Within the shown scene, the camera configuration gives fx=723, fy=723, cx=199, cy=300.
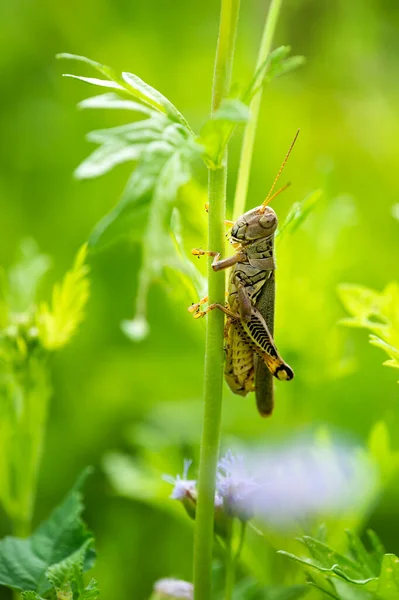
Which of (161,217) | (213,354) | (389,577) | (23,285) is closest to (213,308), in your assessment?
(213,354)

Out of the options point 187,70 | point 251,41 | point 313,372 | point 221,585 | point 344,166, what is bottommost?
point 221,585

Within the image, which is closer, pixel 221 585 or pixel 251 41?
pixel 221 585

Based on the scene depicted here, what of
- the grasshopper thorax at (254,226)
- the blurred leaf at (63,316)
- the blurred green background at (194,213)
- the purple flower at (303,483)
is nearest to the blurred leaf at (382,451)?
the purple flower at (303,483)

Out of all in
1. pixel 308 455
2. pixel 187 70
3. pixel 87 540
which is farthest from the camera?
pixel 187 70

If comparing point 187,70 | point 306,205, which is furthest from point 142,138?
point 187,70

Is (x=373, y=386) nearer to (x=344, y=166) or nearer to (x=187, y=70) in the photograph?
(x=344, y=166)

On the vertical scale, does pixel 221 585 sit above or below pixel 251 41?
below
